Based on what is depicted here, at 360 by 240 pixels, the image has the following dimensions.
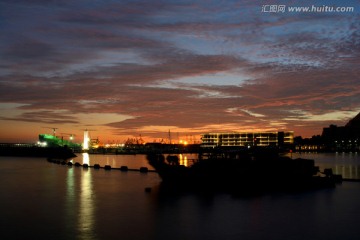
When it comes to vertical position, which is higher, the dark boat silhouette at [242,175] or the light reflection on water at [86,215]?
the dark boat silhouette at [242,175]

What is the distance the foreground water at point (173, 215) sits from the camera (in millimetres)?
15992

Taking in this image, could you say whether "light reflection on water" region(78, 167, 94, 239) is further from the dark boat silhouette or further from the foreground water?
the dark boat silhouette

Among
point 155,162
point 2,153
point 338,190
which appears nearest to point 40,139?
point 2,153

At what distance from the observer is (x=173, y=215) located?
65.2 ft

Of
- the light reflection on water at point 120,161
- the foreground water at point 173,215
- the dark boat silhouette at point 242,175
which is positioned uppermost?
the dark boat silhouette at point 242,175

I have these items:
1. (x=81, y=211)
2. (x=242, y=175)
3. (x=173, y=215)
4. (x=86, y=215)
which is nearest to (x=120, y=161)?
(x=242, y=175)

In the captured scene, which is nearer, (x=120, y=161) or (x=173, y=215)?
(x=173, y=215)

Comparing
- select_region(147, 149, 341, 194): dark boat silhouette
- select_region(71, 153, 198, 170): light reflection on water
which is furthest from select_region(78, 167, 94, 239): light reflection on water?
select_region(71, 153, 198, 170): light reflection on water

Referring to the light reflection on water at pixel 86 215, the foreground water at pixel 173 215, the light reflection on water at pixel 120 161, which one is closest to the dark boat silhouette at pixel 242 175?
the foreground water at pixel 173 215

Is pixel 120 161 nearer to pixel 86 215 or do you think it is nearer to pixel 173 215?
pixel 86 215

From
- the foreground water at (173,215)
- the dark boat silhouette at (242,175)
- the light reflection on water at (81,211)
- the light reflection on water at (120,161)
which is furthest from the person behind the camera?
the light reflection on water at (120,161)

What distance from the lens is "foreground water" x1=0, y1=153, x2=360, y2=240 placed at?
52.5 ft

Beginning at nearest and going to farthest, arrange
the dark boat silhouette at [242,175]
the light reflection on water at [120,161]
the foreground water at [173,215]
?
the foreground water at [173,215] < the dark boat silhouette at [242,175] < the light reflection on water at [120,161]

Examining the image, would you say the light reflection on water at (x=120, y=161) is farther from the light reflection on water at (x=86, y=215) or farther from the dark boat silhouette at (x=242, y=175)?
the light reflection on water at (x=86, y=215)
